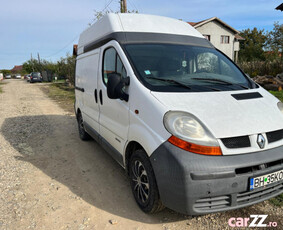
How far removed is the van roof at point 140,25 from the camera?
3.29 meters

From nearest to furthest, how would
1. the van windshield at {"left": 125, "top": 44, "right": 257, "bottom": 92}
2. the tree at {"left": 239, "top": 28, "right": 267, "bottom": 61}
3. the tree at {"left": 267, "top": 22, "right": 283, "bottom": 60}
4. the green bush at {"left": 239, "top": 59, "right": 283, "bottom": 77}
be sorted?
1. the van windshield at {"left": 125, "top": 44, "right": 257, "bottom": 92}
2. the green bush at {"left": 239, "top": 59, "right": 283, "bottom": 77}
3. the tree at {"left": 267, "top": 22, "right": 283, "bottom": 60}
4. the tree at {"left": 239, "top": 28, "right": 267, "bottom": 61}

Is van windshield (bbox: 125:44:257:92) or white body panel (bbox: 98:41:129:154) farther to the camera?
white body panel (bbox: 98:41:129:154)

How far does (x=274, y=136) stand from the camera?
2322 millimetres

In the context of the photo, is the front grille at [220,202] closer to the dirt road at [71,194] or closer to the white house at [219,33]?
the dirt road at [71,194]

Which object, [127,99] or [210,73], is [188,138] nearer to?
[127,99]

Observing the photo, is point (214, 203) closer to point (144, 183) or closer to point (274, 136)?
point (144, 183)

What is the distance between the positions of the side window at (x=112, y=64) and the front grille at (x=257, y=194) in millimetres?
1841

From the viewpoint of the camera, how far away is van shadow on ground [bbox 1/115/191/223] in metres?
2.88

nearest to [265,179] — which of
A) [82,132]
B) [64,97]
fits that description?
[82,132]

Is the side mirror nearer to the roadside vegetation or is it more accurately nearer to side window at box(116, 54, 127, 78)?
side window at box(116, 54, 127, 78)

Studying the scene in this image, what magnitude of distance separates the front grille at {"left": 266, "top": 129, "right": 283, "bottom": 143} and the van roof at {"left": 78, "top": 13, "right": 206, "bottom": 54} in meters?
1.97

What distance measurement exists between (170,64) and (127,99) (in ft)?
2.51

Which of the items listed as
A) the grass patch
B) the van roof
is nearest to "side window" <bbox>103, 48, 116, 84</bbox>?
the van roof

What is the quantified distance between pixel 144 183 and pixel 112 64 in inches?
66.2
